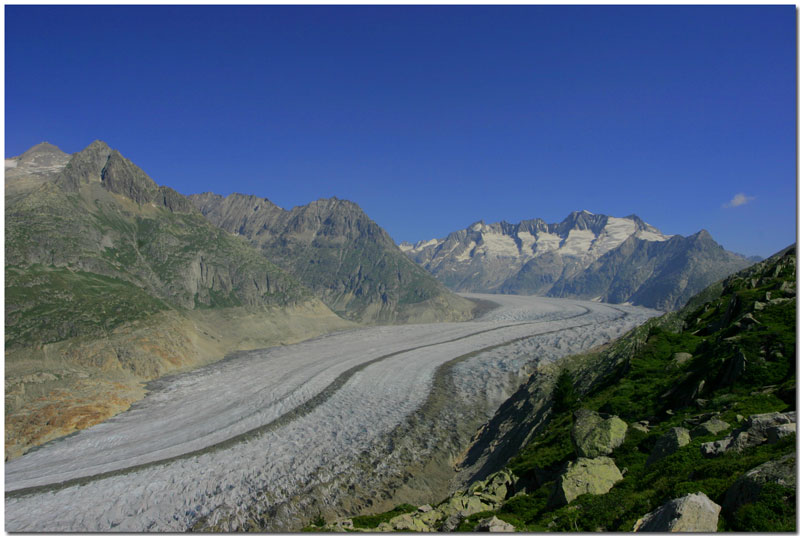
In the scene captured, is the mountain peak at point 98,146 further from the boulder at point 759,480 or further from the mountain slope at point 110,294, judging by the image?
the boulder at point 759,480

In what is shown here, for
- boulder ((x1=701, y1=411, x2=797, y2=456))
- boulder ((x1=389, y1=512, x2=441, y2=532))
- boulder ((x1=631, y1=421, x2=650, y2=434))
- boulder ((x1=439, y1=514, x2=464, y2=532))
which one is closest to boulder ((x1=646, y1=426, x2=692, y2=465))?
boulder ((x1=701, y1=411, x2=797, y2=456))

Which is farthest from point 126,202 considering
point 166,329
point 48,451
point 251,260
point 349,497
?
point 349,497

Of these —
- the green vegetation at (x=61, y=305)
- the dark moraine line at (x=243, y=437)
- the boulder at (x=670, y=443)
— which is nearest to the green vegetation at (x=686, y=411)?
the boulder at (x=670, y=443)

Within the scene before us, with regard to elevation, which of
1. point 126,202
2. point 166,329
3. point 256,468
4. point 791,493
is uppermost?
point 126,202

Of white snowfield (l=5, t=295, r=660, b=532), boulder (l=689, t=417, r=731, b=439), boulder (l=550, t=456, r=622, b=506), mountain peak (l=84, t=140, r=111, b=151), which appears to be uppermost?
mountain peak (l=84, t=140, r=111, b=151)

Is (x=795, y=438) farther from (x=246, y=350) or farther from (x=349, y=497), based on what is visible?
(x=246, y=350)

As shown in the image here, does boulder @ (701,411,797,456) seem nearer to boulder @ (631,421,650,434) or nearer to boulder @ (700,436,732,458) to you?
boulder @ (700,436,732,458)
